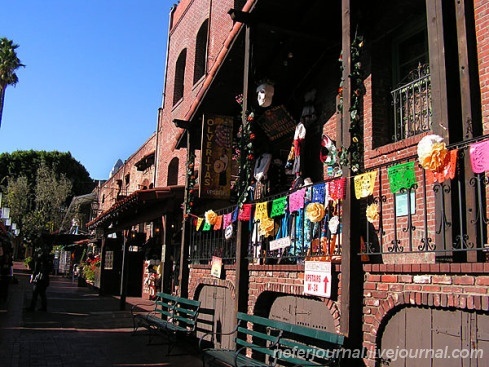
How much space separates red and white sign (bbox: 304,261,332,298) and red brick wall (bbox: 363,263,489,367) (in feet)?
1.74

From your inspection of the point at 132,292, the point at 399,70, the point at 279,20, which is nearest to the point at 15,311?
the point at 132,292

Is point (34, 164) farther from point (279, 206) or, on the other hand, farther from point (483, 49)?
point (483, 49)

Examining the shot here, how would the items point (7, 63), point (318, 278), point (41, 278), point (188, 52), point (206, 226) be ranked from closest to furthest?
point (318, 278)
point (206, 226)
point (41, 278)
point (188, 52)
point (7, 63)

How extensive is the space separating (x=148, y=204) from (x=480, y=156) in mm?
9642

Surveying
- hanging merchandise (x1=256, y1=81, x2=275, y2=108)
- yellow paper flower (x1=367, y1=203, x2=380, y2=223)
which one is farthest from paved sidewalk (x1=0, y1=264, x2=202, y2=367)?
hanging merchandise (x1=256, y1=81, x2=275, y2=108)

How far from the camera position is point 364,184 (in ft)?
16.4

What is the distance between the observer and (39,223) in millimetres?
41938

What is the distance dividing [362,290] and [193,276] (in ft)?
17.4

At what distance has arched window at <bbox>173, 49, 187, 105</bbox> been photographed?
17.7 m

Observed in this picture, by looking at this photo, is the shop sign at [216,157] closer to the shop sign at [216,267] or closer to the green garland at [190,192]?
the green garland at [190,192]

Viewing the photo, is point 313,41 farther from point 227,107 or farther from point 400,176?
point 400,176

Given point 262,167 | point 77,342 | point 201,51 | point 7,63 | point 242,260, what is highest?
point 7,63

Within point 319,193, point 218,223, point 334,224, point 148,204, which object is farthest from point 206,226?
point 148,204

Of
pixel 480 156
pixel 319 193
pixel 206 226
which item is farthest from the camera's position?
pixel 206 226
